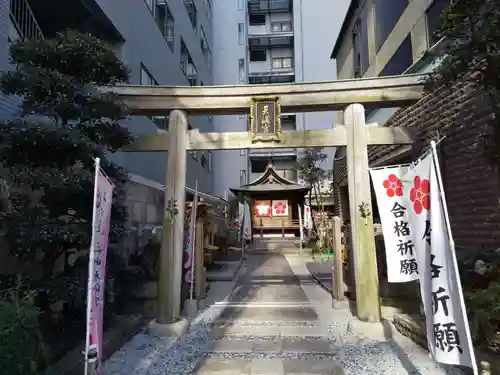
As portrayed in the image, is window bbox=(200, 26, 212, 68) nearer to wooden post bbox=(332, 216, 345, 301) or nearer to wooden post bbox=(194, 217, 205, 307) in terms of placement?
wooden post bbox=(194, 217, 205, 307)

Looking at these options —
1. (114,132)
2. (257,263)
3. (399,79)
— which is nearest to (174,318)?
(114,132)

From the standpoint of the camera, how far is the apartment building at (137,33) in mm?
7004

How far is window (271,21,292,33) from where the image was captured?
3691 cm

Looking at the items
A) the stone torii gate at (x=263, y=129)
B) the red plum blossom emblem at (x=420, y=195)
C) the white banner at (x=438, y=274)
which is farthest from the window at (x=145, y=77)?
the white banner at (x=438, y=274)

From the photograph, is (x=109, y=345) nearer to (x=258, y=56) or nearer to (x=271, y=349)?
(x=271, y=349)

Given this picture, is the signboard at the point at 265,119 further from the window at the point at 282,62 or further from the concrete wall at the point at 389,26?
the window at the point at 282,62

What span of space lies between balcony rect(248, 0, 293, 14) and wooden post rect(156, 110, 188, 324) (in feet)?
111

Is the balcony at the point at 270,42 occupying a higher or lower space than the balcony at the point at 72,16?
higher

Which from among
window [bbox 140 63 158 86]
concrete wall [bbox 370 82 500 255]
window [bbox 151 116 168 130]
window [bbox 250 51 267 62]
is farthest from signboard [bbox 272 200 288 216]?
concrete wall [bbox 370 82 500 255]

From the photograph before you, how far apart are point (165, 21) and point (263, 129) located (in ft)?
36.5

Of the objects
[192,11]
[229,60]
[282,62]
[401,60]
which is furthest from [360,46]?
[282,62]

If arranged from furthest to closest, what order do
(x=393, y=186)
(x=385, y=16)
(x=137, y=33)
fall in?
(x=385, y=16) → (x=137, y=33) → (x=393, y=186)

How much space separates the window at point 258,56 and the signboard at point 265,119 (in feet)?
107

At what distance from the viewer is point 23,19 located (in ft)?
23.4
